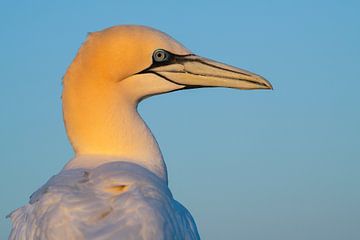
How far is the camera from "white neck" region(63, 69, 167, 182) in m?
11.1

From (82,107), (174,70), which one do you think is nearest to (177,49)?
(174,70)

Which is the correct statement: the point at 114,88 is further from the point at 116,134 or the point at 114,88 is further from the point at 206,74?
the point at 206,74

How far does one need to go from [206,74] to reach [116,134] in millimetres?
1052

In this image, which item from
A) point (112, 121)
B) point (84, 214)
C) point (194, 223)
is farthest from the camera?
point (112, 121)

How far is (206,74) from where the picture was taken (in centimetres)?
1171

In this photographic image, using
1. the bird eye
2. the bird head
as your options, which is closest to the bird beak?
the bird head

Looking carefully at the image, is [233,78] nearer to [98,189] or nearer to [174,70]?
[174,70]

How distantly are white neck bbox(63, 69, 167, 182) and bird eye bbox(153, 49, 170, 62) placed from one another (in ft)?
1.10

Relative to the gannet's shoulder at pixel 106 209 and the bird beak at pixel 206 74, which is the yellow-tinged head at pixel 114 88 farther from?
the gannet's shoulder at pixel 106 209

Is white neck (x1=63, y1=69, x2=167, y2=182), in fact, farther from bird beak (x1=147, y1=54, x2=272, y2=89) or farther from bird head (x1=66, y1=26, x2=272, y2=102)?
bird beak (x1=147, y1=54, x2=272, y2=89)

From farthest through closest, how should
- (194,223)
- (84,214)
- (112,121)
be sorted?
(112,121)
(194,223)
(84,214)

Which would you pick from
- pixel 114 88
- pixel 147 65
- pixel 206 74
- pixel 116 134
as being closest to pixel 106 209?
pixel 116 134

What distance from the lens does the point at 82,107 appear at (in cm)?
1123

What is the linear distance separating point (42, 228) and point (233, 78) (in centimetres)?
268
